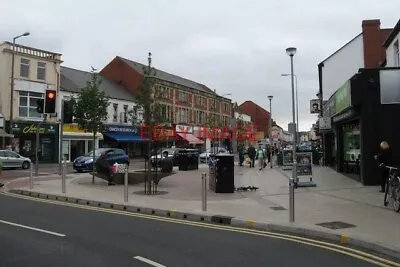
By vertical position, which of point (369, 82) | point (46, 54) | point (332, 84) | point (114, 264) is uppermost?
point (46, 54)

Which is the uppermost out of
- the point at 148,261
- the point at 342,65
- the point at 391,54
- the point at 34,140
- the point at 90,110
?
the point at 342,65

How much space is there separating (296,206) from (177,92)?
56621mm

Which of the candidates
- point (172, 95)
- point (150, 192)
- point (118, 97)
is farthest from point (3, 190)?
point (172, 95)

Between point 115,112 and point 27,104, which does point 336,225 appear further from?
point 115,112

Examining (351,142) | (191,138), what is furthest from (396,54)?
(191,138)

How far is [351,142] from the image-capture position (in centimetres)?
2330

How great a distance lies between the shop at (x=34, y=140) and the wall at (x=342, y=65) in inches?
1043

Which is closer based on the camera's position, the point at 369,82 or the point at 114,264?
the point at 114,264

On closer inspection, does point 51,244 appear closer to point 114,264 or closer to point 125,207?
point 114,264

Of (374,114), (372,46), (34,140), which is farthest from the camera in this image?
(34,140)

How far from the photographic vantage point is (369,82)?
18312 millimetres

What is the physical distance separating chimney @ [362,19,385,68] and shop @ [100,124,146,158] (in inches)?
1069

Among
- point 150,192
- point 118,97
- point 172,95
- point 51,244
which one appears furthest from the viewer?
point 172,95

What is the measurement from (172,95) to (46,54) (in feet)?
77.5
